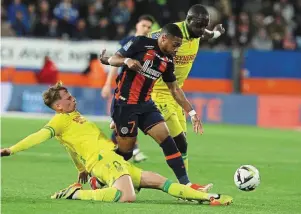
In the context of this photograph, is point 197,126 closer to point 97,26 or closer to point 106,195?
point 106,195

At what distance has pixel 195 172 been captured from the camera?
13.6 meters

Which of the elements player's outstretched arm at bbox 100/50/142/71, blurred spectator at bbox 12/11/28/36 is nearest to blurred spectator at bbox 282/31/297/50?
blurred spectator at bbox 12/11/28/36

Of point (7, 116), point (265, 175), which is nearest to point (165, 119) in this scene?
point (265, 175)

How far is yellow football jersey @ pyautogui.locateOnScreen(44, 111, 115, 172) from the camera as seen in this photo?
33.3ft

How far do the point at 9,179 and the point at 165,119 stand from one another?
2137 millimetres

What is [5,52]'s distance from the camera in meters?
26.3

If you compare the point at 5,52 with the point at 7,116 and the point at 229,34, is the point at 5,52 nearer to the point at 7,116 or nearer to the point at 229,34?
the point at 7,116

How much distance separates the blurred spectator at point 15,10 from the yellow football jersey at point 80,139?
1730 centimetres

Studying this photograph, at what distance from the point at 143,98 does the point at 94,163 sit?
1007 mm

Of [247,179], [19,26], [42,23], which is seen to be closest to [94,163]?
[247,179]

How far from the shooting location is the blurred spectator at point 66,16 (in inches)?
1078

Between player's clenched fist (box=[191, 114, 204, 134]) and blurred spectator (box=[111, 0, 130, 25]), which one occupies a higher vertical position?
player's clenched fist (box=[191, 114, 204, 134])

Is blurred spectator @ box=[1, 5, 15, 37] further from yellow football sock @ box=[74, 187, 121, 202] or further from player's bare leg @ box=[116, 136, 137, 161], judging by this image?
yellow football sock @ box=[74, 187, 121, 202]

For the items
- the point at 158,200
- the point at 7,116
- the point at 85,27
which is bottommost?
the point at 7,116
